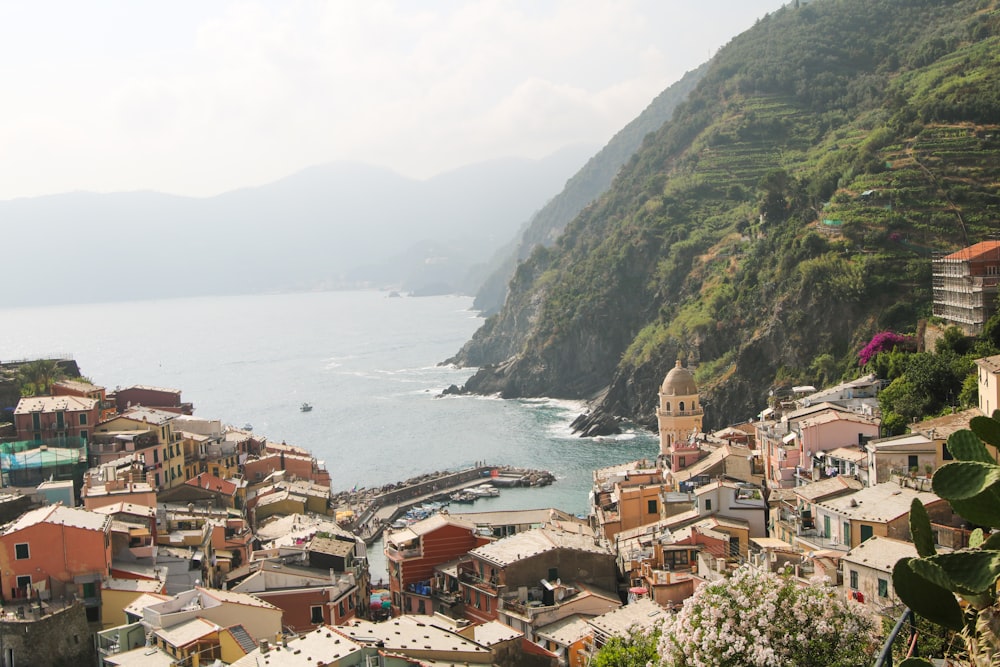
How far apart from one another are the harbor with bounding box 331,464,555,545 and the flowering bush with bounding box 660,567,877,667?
121 ft

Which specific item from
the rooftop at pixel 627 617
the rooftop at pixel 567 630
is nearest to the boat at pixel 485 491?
the rooftop at pixel 567 630

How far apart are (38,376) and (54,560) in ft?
92.0

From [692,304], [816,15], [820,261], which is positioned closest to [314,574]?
[820,261]

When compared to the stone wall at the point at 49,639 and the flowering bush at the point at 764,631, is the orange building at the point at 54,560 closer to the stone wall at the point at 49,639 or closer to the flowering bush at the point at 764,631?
the stone wall at the point at 49,639

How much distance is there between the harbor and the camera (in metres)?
52.9

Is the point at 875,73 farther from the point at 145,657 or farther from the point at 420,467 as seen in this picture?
the point at 145,657

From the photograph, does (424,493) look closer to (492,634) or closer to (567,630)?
(567,630)

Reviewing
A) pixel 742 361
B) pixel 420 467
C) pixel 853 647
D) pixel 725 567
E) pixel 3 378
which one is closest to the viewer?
pixel 853 647

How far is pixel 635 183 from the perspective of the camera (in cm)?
13400

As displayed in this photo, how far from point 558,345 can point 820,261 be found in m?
39.4

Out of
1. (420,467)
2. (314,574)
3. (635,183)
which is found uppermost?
(635,183)

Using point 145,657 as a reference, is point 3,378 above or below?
above

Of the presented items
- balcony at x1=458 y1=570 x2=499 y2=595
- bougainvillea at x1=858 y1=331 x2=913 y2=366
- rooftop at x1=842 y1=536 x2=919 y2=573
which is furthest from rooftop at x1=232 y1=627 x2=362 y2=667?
bougainvillea at x1=858 y1=331 x2=913 y2=366

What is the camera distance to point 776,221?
82688 millimetres
